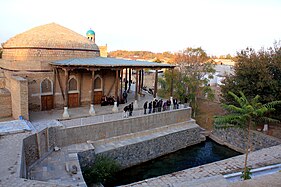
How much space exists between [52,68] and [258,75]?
48.3ft

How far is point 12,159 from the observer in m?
8.22

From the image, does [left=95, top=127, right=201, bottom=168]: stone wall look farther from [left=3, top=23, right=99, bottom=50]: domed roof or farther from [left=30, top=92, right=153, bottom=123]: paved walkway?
[left=3, top=23, right=99, bottom=50]: domed roof

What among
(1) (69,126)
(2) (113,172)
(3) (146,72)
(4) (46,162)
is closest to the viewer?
(4) (46,162)

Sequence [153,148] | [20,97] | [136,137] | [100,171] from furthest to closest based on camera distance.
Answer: [153,148]
[136,137]
[20,97]
[100,171]

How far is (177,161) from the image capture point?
15.6 m

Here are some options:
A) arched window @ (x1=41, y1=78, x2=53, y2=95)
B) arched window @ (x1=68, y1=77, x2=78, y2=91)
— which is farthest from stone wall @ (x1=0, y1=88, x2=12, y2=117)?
arched window @ (x1=68, y1=77, x2=78, y2=91)

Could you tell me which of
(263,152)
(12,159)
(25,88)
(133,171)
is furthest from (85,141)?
(263,152)

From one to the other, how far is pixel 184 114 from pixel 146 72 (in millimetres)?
19371

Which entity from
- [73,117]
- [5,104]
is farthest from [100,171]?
[5,104]

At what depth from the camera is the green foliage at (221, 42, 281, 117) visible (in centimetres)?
1659

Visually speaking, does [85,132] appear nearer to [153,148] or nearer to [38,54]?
[153,148]

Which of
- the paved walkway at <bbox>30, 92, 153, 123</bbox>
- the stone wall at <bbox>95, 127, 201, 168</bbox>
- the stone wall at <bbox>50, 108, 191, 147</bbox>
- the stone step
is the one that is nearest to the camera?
the stone wall at <bbox>50, 108, 191, 147</bbox>

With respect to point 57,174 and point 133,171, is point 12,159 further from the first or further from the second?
point 133,171

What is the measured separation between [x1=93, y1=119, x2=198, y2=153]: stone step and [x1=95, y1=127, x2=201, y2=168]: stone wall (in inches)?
9.6
